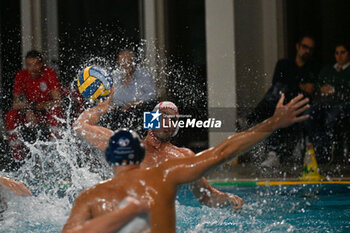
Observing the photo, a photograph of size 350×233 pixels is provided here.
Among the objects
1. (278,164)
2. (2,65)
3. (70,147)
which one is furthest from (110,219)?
(2,65)

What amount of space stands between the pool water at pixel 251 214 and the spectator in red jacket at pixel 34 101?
1.72 meters

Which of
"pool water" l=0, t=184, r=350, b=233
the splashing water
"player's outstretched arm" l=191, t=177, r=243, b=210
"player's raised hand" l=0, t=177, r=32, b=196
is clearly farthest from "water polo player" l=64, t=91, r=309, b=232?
the splashing water

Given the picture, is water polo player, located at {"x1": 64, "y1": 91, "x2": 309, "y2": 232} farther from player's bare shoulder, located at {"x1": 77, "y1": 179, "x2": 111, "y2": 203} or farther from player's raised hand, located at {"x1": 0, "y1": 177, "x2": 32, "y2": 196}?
player's raised hand, located at {"x1": 0, "y1": 177, "x2": 32, "y2": 196}

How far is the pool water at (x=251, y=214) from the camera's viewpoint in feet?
13.9

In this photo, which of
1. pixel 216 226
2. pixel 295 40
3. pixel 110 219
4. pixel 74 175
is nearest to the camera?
pixel 110 219

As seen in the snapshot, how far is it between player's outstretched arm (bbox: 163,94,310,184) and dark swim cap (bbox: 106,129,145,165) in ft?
0.90

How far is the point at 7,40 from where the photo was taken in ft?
30.1

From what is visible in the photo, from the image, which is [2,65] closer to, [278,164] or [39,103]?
[39,103]

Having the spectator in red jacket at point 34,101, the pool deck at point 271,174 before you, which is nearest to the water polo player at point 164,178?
the pool deck at point 271,174

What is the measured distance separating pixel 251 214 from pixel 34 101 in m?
3.28

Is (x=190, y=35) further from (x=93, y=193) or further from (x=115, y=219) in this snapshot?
(x=115, y=219)

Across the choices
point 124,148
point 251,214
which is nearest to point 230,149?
point 124,148

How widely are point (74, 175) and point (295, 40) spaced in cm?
433

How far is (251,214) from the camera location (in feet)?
15.6
